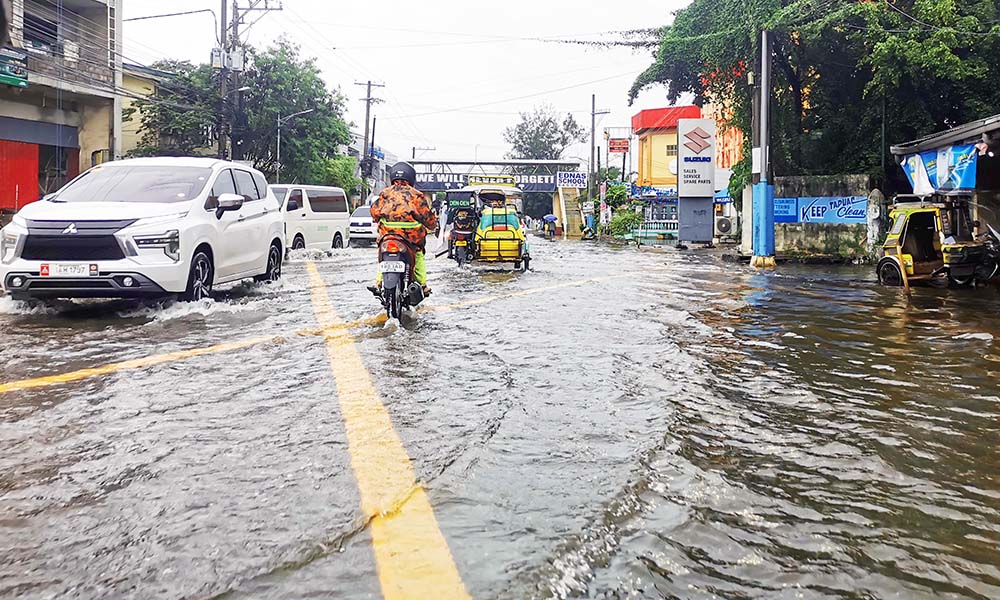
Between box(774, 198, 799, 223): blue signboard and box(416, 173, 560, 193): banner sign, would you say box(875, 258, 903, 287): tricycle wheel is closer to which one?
box(774, 198, 799, 223): blue signboard

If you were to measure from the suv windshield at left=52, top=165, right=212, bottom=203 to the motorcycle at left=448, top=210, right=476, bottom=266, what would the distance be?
778 centimetres

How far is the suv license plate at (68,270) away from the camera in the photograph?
7.45 meters

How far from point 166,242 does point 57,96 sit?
2008cm

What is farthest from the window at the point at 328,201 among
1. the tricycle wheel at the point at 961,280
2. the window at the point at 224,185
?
the tricycle wheel at the point at 961,280

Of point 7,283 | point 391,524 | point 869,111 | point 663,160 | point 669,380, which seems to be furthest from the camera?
point 663,160

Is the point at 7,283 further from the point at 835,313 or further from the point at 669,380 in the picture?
the point at 835,313

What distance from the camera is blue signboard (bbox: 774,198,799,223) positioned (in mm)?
21797

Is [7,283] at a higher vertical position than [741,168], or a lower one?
lower

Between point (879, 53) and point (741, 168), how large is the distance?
7968 mm

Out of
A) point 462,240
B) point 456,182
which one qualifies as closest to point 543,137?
point 456,182

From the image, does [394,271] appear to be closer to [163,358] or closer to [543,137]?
[163,358]

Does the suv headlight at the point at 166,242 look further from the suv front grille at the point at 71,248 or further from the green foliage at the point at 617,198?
the green foliage at the point at 617,198

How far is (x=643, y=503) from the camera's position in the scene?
3078mm

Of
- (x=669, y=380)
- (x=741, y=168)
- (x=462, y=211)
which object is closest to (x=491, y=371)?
(x=669, y=380)
